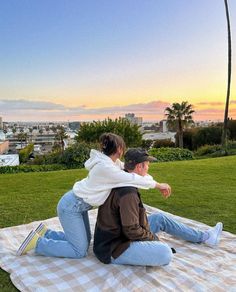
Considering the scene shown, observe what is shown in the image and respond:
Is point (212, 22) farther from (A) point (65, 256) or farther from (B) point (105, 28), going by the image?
(A) point (65, 256)

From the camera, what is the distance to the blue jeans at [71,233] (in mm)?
2818

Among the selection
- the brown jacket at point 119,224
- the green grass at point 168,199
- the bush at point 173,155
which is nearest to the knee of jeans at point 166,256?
the brown jacket at point 119,224

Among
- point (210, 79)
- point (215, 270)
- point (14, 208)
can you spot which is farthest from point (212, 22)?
point (215, 270)

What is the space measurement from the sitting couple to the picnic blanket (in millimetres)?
92

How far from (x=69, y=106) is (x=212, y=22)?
875 inches

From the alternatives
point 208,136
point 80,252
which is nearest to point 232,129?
point 208,136

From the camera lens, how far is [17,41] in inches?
510

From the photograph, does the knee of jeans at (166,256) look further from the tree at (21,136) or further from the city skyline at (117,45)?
the tree at (21,136)

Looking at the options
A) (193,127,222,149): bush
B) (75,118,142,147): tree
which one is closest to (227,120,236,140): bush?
(193,127,222,149): bush

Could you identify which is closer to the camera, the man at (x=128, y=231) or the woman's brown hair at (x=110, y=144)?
the man at (x=128, y=231)

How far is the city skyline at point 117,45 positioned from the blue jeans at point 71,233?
9.88 metres

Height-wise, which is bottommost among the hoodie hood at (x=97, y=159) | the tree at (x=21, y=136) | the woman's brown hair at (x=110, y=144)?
the tree at (x=21, y=136)

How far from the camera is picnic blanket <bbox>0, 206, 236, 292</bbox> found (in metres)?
2.41

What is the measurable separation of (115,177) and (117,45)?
39.8ft
